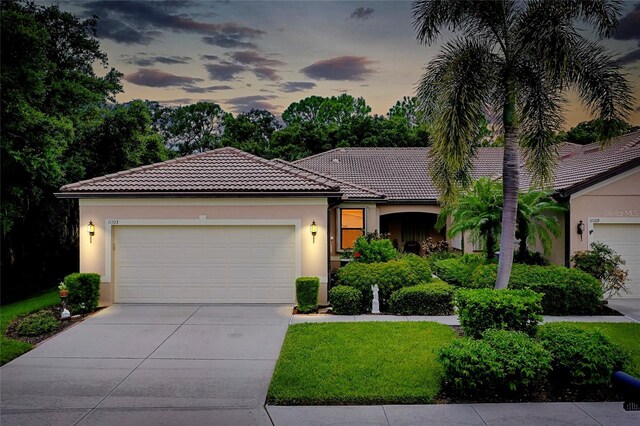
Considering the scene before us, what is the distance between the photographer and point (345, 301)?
36.4 feet

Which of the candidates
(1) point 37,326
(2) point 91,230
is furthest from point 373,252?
(1) point 37,326

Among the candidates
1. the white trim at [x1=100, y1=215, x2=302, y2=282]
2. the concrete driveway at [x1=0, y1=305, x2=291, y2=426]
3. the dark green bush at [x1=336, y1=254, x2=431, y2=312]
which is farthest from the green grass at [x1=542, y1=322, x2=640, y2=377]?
the white trim at [x1=100, y1=215, x2=302, y2=282]

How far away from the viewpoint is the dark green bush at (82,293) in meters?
11.1

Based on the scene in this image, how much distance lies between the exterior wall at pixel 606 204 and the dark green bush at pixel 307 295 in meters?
7.35

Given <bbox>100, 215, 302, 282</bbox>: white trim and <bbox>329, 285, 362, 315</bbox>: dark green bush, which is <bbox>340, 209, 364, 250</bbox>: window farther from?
<bbox>329, 285, 362, 315</bbox>: dark green bush

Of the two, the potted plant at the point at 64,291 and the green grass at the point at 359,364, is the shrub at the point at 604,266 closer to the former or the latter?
the green grass at the point at 359,364

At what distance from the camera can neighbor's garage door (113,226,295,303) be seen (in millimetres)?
12148

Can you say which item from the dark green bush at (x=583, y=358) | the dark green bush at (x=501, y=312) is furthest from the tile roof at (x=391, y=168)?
the dark green bush at (x=583, y=358)

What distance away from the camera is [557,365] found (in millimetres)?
6539

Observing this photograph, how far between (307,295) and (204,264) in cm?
290

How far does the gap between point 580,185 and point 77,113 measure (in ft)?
58.8

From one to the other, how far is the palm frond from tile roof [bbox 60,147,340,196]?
3.16m

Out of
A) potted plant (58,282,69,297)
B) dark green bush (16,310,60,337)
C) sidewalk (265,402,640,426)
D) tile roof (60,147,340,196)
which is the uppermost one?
tile roof (60,147,340,196)

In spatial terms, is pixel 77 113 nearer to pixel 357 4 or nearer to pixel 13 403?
pixel 357 4
